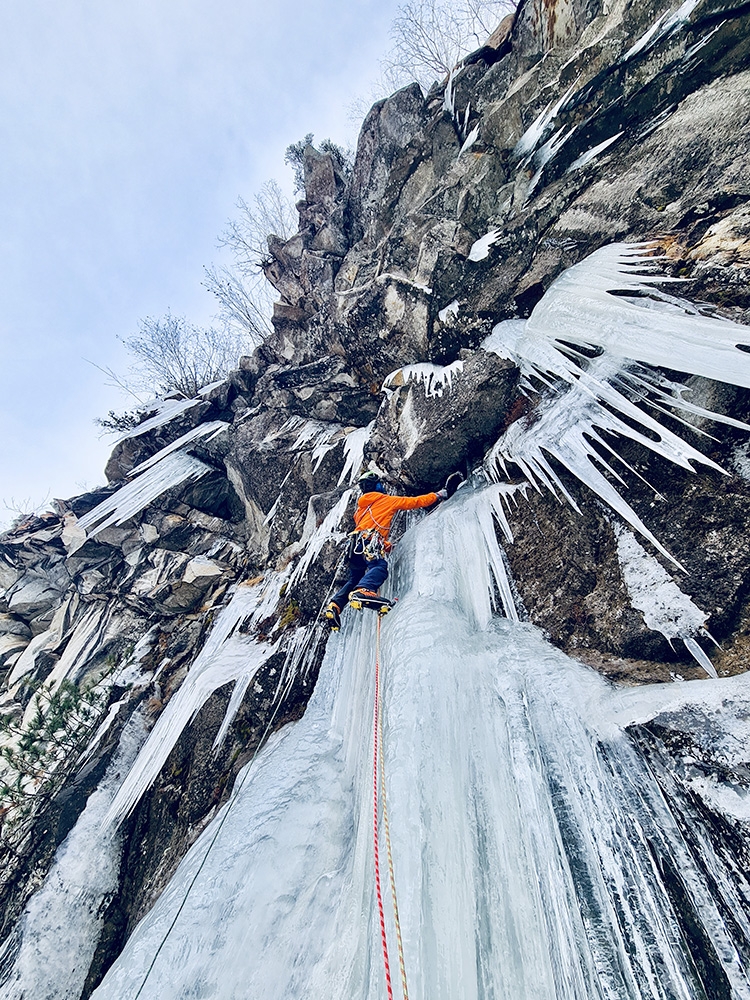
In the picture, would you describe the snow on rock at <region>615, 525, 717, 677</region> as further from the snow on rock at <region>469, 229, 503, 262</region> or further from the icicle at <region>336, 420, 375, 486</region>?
the snow on rock at <region>469, 229, 503, 262</region>

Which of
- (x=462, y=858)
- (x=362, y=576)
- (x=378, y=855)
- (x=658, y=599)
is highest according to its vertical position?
(x=362, y=576)

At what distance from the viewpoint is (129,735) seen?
4.58 m

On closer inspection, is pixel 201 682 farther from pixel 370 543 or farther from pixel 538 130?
pixel 538 130

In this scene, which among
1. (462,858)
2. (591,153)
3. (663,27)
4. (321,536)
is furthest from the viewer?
(321,536)

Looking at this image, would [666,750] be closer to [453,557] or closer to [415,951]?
[415,951]

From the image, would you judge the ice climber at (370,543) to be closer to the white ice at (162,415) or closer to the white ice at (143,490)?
the white ice at (143,490)

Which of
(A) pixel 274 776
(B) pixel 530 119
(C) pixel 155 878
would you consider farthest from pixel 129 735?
(B) pixel 530 119

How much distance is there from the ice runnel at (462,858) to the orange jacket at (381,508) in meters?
1.33

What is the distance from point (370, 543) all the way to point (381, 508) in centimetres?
45

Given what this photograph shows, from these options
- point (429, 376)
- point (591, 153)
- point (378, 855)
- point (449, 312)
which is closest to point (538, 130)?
point (591, 153)

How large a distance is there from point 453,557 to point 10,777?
639cm

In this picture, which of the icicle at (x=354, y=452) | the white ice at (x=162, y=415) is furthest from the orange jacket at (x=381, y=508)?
the white ice at (x=162, y=415)

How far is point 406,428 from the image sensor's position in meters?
5.23

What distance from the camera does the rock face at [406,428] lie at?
2.90 m
